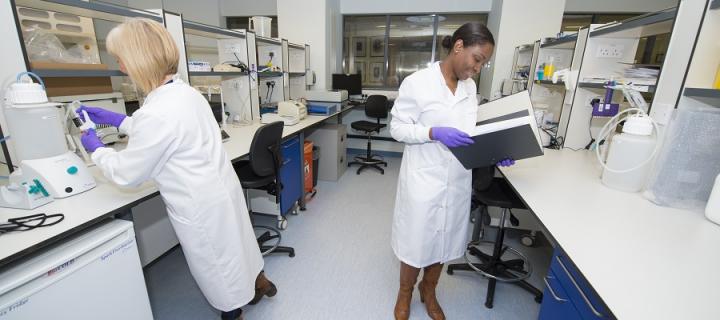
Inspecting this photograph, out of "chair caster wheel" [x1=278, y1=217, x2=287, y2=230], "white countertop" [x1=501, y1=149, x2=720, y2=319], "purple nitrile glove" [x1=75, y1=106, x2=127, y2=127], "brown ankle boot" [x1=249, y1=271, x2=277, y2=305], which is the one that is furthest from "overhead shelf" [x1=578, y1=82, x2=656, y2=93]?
"purple nitrile glove" [x1=75, y1=106, x2=127, y2=127]

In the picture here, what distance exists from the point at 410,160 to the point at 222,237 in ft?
2.87

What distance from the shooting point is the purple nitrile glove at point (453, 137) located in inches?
47.6

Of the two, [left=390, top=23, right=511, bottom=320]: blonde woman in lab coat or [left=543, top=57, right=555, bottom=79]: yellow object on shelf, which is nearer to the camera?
[left=390, top=23, right=511, bottom=320]: blonde woman in lab coat

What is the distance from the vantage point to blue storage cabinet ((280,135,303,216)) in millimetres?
2564

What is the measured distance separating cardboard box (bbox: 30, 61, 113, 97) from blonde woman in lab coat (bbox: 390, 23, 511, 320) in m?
1.63

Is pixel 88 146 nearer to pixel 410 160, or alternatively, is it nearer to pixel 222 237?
pixel 222 237

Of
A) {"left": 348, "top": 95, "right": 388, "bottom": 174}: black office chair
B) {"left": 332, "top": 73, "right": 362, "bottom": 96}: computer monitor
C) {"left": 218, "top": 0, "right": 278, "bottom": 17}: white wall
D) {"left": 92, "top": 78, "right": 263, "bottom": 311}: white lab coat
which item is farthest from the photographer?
{"left": 218, "top": 0, "right": 278, "bottom": 17}: white wall

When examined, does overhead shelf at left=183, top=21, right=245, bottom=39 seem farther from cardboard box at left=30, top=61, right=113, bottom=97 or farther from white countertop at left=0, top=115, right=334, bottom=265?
white countertop at left=0, top=115, right=334, bottom=265

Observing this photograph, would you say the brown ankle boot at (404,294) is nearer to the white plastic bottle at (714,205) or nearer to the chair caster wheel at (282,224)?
the white plastic bottle at (714,205)

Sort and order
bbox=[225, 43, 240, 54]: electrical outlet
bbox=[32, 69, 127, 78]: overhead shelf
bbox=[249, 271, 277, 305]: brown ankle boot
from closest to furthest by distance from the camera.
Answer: bbox=[32, 69, 127, 78]: overhead shelf
bbox=[249, 271, 277, 305]: brown ankle boot
bbox=[225, 43, 240, 54]: electrical outlet

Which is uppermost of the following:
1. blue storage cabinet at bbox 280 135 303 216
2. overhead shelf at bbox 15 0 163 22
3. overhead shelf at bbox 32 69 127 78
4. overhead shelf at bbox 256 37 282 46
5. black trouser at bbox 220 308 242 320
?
overhead shelf at bbox 256 37 282 46

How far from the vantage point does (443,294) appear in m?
1.91

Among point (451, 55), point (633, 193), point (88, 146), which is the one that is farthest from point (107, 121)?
point (633, 193)

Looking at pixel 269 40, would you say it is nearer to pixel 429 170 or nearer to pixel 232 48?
pixel 232 48
